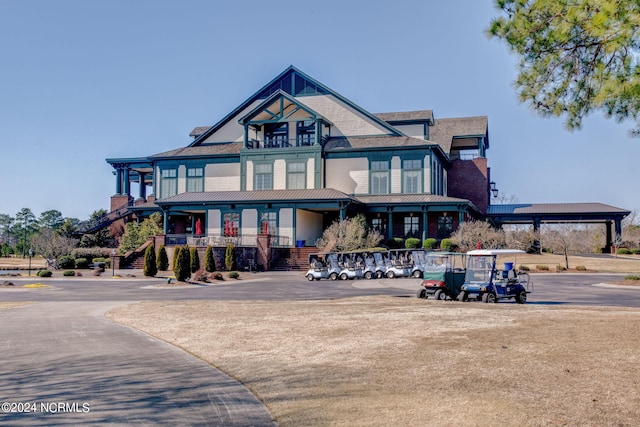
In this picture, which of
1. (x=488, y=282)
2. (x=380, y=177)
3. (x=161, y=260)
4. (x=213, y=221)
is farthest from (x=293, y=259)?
(x=488, y=282)

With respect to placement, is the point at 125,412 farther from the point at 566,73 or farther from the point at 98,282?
the point at 98,282

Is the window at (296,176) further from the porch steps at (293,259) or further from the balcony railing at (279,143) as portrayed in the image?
the porch steps at (293,259)

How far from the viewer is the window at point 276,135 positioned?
170 feet

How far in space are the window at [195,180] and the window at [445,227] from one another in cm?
2044

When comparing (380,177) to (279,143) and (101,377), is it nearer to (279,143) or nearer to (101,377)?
(279,143)

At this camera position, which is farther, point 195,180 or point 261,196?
point 195,180

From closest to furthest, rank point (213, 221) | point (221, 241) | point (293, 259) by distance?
point (293, 259) → point (221, 241) → point (213, 221)

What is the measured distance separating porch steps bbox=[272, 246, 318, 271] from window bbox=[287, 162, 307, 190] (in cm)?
826

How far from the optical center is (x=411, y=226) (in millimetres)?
48688

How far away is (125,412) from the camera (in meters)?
7.48

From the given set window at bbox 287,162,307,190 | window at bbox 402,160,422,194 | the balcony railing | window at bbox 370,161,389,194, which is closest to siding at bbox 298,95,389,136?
the balcony railing

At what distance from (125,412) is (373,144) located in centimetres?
4258

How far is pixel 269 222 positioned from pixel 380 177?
960 cm

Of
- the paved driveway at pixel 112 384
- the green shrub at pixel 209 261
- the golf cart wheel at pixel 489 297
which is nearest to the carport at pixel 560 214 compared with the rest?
the green shrub at pixel 209 261
